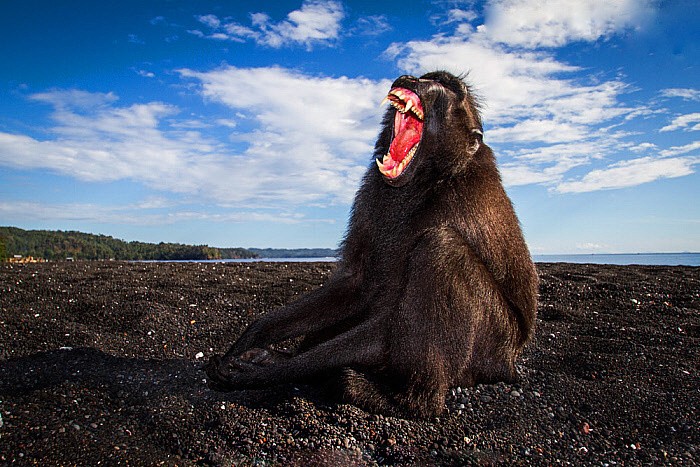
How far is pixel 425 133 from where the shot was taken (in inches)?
120

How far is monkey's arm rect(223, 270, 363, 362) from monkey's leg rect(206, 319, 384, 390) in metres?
0.50

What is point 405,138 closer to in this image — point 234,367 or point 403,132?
point 403,132

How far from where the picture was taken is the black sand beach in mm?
2471

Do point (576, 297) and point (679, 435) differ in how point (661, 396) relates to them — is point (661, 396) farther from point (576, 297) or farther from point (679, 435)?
point (576, 297)

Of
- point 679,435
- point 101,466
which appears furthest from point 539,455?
point 101,466

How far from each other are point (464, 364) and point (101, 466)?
1862 millimetres

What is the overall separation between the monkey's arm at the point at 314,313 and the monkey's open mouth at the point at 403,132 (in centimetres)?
86

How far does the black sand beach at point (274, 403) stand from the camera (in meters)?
2.47

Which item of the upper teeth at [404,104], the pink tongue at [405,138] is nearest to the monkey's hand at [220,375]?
the pink tongue at [405,138]

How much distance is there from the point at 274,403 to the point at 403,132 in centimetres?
174

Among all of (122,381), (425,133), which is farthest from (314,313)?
(425,133)

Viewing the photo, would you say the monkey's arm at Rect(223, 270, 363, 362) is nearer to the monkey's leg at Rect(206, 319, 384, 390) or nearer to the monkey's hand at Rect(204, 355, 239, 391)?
the monkey's hand at Rect(204, 355, 239, 391)

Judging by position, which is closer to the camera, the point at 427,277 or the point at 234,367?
the point at 427,277

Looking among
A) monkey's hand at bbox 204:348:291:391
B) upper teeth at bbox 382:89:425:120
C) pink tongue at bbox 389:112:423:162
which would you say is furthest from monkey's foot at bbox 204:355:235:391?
upper teeth at bbox 382:89:425:120
